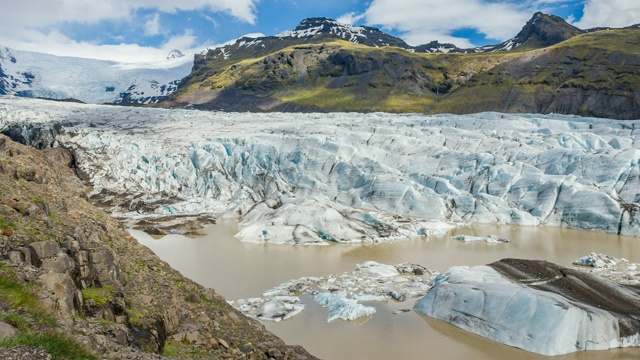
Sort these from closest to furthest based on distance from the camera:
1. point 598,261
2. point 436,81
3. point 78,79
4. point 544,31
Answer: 1. point 598,261
2. point 436,81
3. point 78,79
4. point 544,31

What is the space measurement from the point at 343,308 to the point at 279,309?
6.75 ft

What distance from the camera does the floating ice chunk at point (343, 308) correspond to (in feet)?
47.0

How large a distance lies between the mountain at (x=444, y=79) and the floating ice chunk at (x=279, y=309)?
8601 centimetres

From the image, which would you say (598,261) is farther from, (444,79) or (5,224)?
(444,79)

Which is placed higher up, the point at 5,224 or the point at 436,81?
the point at 436,81

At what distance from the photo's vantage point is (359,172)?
3403 cm

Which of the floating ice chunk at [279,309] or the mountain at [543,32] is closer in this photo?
the floating ice chunk at [279,309]

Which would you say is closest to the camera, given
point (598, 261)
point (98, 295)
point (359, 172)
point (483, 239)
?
point (98, 295)

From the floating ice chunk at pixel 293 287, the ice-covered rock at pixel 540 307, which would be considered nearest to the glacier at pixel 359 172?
the floating ice chunk at pixel 293 287

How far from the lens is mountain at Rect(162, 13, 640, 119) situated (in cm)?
8994

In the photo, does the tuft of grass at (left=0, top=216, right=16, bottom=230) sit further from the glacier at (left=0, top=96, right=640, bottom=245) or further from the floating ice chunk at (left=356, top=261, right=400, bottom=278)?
the glacier at (left=0, top=96, right=640, bottom=245)

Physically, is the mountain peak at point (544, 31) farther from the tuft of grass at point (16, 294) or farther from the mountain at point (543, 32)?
the tuft of grass at point (16, 294)

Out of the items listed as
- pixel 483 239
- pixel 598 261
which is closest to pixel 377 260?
pixel 483 239

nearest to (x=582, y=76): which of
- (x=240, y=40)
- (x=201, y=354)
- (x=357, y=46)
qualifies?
(x=357, y=46)
